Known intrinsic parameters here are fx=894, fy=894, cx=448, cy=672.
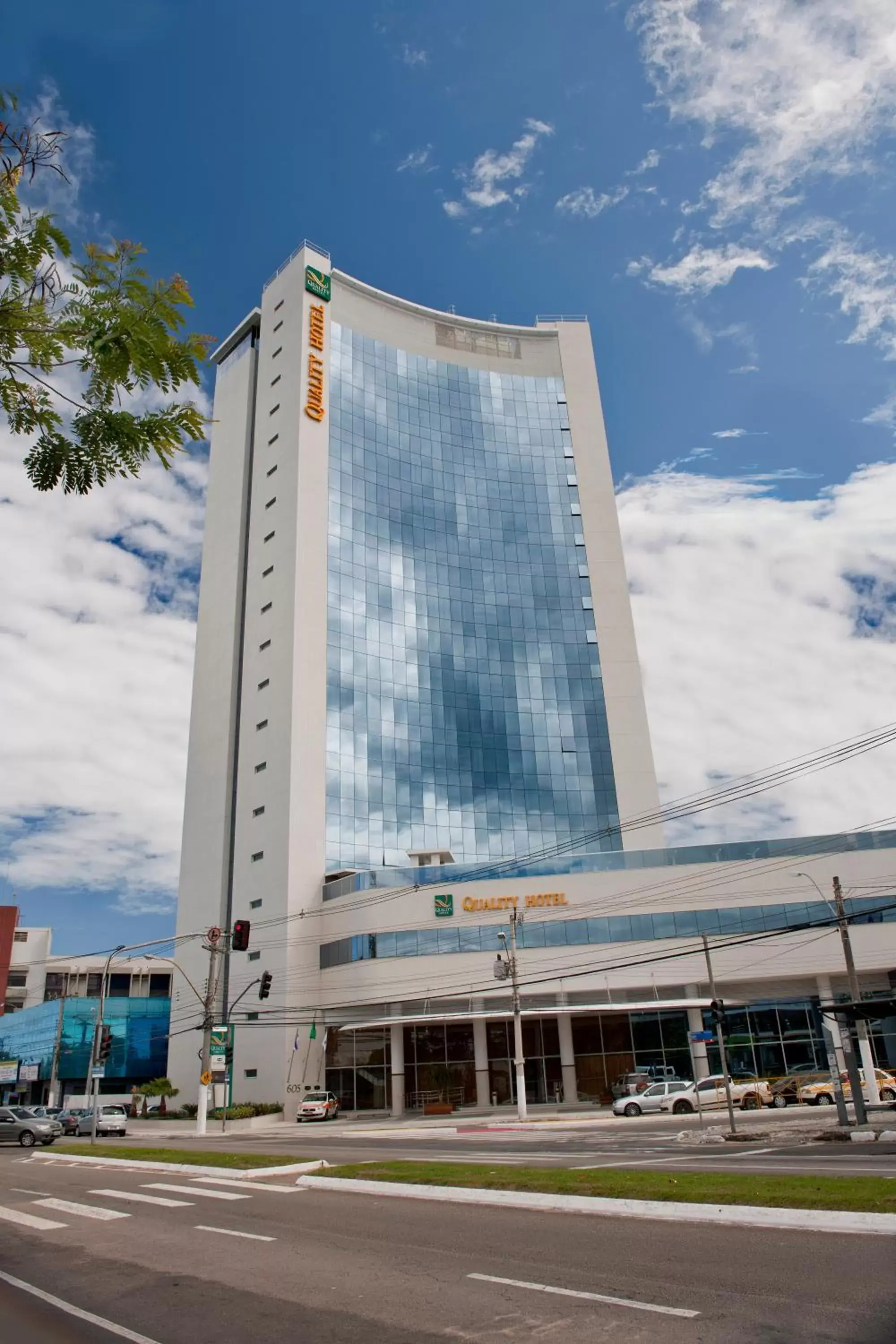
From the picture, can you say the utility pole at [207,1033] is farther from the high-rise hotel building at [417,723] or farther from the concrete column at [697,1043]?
the concrete column at [697,1043]

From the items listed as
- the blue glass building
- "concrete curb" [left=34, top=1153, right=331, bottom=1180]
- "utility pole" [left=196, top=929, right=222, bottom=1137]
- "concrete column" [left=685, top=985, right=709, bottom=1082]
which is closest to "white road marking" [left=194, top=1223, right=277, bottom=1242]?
"concrete curb" [left=34, top=1153, right=331, bottom=1180]

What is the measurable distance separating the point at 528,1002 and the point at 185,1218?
1671 inches

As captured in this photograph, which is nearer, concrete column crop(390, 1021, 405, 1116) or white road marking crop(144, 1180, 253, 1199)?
white road marking crop(144, 1180, 253, 1199)

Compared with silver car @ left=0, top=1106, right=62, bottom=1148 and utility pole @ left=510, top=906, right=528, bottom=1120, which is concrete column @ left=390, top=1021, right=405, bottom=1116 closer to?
utility pole @ left=510, top=906, right=528, bottom=1120

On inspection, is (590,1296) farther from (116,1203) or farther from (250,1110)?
(250,1110)

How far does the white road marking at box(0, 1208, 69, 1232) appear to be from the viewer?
13.4m

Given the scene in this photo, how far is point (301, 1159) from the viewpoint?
22484 mm

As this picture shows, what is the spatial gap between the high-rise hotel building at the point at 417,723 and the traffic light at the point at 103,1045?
20.1 m

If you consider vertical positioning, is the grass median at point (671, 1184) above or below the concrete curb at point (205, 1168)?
above

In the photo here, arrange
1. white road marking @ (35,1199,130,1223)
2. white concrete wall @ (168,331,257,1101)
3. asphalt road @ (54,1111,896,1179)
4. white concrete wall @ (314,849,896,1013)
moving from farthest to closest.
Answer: white concrete wall @ (168,331,257,1101)
white concrete wall @ (314,849,896,1013)
asphalt road @ (54,1111,896,1179)
white road marking @ (35,1199,130,1223)

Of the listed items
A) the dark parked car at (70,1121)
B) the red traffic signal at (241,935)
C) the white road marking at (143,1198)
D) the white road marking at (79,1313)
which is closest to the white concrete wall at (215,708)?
the dark parked car at (70,1121)

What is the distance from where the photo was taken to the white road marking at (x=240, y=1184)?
1714cm

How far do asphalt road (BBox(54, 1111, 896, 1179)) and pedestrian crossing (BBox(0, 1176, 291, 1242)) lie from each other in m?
5.81

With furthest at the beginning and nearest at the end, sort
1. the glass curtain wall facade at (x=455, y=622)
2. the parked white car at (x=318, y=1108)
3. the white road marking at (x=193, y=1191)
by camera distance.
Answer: the glass curtain wall facade at (x=455, y=622)
the parked white car at (x=318, y=1108)
the white road marking at (x=193, y=1191)
